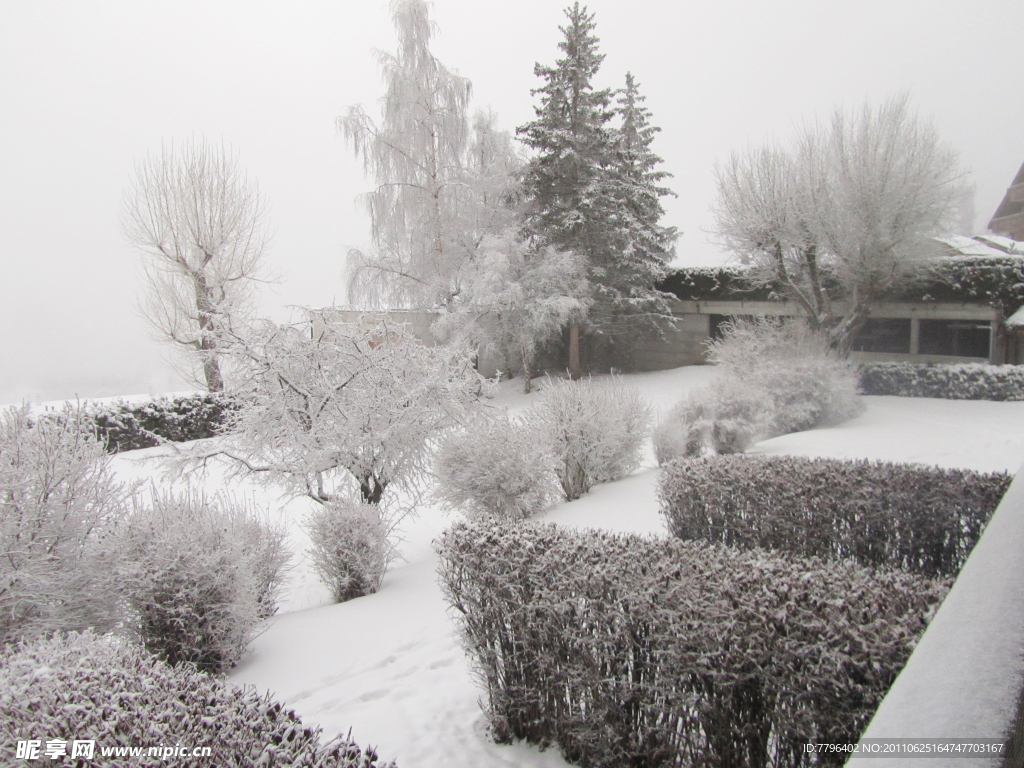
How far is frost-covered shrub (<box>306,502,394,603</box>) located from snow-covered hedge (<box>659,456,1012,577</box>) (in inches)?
107

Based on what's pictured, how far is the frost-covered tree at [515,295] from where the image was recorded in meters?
15.2

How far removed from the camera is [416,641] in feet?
12.9

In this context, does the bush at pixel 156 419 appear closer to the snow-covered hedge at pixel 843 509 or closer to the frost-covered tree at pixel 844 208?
the snow-covered hedge at pixel 843 509

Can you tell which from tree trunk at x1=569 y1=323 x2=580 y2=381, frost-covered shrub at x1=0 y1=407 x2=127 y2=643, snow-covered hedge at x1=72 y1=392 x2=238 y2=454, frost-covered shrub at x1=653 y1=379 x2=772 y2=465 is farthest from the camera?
tree trunk at x1=569 y1=323 x2=580 y2=381

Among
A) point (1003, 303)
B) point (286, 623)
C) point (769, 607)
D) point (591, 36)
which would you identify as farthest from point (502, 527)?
point (591, 36)

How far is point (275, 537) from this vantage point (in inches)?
197

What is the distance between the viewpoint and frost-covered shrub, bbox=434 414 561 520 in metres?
6.34

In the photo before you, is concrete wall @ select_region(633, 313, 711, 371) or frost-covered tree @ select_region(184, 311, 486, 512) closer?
frost-covered tree @ select_region(184, 311, 486, 512)

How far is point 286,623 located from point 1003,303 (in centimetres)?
1530

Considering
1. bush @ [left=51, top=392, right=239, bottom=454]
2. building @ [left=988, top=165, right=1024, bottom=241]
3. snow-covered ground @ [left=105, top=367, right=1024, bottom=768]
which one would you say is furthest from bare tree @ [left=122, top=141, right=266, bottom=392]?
building @ [left=988, top=165, right=1024, bottom=241]

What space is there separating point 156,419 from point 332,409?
8.11 m

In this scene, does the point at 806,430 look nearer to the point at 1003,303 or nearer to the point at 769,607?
the point at 1003,303

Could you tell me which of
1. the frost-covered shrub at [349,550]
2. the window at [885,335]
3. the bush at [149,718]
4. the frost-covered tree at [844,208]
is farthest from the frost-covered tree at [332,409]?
the window at [885,335]

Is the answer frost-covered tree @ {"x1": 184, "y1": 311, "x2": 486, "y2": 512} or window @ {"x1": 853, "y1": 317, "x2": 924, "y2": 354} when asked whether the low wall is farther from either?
window @ {"x1": 853, "y1": 317, "x2": 924, "y2": 354}
